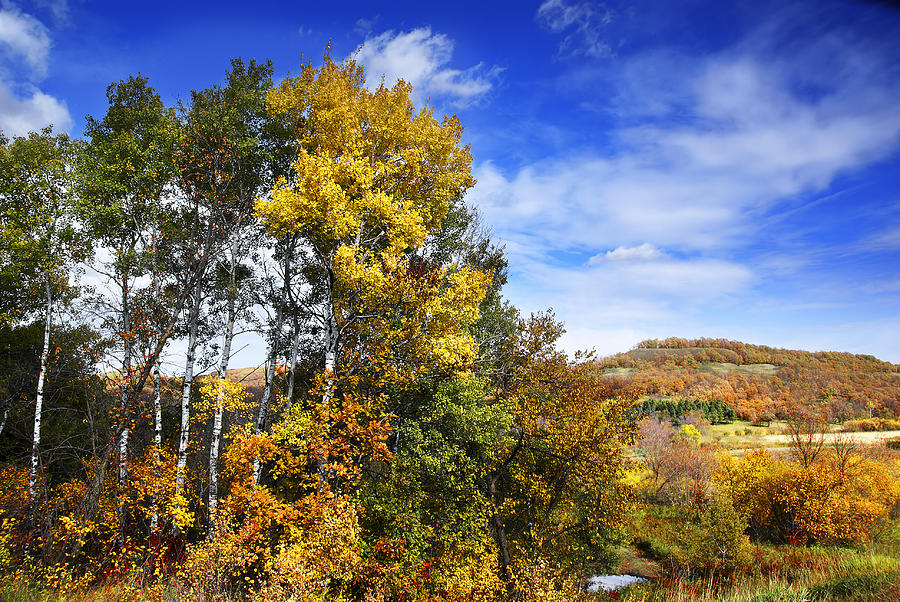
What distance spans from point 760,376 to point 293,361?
13215 cm

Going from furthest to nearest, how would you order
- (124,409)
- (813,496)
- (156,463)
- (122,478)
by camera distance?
1. (813,496)
2. (122,478)
3. (156,463)
4. (124,409)

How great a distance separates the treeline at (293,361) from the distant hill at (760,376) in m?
53.3

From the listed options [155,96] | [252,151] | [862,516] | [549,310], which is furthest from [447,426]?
[862,516]

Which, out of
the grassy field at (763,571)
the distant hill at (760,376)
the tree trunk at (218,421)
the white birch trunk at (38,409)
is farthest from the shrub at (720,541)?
the distant hill at (760,376)

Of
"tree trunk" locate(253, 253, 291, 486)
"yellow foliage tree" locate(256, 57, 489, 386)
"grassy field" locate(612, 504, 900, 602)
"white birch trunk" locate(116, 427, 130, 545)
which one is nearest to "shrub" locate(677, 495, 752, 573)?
"grassy field" locate(612, 504, 900, 602)

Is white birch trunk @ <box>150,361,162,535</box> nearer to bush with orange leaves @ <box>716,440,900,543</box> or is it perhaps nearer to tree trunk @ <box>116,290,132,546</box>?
tree trunk @ <box>116,290,132,546</box>

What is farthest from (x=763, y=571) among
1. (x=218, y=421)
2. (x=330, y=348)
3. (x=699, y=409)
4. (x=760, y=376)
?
(x=760, y=376)

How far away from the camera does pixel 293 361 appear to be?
17500 mm

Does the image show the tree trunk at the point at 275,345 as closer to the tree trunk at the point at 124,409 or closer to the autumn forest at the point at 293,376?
the autumn forest at the point at 293,376

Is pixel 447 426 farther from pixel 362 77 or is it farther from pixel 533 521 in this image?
pixel 362 77

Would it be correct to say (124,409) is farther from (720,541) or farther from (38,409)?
(720,541)

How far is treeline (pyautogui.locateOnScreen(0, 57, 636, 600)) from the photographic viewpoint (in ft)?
42.0

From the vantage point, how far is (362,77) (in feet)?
55.7

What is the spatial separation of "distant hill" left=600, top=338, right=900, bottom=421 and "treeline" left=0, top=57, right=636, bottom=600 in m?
53.3
